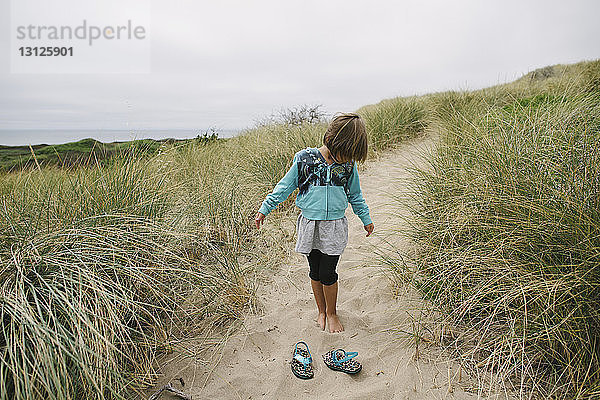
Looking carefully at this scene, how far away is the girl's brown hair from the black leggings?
0.67 meters

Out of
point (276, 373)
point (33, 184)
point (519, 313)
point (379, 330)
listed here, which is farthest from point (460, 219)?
point (33, 184)

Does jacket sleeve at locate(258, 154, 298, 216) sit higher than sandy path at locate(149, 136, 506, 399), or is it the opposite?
jacket sleeve at locate(258, 154, 298, 216)

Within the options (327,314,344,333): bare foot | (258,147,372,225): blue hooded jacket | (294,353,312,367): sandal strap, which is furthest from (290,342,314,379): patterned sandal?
(258,147,372,225): blue hooded jacket

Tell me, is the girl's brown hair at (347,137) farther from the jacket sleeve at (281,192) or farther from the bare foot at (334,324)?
the bare foot at (334,324)

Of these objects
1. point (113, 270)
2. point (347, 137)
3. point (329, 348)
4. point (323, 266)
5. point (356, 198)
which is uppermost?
point (347, 137)

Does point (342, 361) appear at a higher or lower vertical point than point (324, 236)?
lower

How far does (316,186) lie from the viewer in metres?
2.61

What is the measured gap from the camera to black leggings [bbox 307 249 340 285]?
2.65 metres

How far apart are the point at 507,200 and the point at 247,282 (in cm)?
200

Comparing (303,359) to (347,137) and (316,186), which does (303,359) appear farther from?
(347,137)

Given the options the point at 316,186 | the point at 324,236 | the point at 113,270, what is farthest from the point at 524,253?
the point at 113,270

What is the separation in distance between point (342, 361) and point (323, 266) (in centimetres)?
60

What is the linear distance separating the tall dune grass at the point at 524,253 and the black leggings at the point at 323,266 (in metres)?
0.52

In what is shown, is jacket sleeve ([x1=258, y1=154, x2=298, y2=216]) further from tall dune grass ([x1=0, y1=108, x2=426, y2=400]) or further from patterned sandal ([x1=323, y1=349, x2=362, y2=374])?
patterned sandal ([x1=323, y1=349, x2=362, y2=374])
